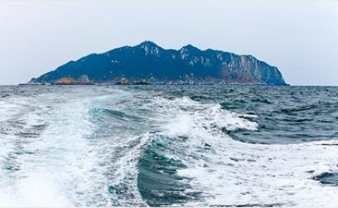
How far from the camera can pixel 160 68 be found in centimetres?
18475

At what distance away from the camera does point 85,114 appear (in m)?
16.1

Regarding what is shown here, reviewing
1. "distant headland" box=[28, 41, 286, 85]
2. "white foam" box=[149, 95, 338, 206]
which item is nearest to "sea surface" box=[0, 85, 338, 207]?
"white foam" box=[149, 95, 338, 206]

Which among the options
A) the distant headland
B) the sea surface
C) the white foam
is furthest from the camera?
the distant headland

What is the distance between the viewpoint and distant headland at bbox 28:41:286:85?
172000mm

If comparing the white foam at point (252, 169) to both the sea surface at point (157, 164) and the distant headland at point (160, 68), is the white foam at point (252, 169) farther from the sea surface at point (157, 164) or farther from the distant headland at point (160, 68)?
the distant headland at point (160, 68)

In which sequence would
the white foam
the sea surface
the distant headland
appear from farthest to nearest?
the distant headland < the white foam < the sea surface

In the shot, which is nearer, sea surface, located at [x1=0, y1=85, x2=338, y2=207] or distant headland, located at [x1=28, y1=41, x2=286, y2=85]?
sea surface, located at [x1=0, y1=85, x2=338, y2=207]

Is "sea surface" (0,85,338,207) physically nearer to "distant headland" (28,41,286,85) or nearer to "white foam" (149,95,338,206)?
"white foam" (149,95,338,206)

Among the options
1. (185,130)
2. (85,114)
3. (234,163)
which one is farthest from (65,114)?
(234,163)

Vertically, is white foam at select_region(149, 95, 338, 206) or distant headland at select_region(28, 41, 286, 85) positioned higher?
distant headland at select_region(28, 41, 286, 85)

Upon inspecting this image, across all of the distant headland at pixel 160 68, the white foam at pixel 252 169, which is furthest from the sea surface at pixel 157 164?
the distant headland at pixel 160 68

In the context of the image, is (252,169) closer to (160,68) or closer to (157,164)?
(157,164)

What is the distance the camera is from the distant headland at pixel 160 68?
172000 millimetres

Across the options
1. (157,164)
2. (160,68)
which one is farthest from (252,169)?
(160,68)
